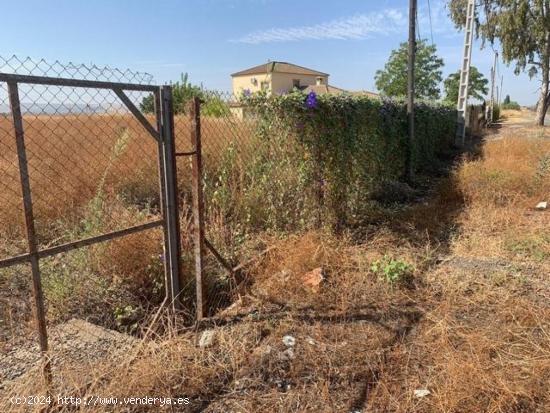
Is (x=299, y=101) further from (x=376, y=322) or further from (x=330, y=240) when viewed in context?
(x=376, y=322)

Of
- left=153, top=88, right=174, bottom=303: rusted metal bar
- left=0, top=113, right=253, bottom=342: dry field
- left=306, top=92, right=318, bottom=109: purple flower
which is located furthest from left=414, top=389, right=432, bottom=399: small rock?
left=306, top=92, right=318, bottom=109: purple flower

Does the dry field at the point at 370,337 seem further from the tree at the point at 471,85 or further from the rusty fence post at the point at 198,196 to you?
the tree at the point at 471,85

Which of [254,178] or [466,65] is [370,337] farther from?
[466,65]

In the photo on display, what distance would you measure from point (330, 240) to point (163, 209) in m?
2.25

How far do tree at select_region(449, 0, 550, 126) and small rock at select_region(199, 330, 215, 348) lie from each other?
26828 mm

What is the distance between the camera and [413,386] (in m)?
2.35

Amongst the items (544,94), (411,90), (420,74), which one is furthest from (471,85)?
(411,90)

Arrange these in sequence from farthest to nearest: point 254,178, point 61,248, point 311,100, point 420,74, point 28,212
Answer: point 420,74 < point 254,178 < point 311,100 < point 61,248 < point 28,212

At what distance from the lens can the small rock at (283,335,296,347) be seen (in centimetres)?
281

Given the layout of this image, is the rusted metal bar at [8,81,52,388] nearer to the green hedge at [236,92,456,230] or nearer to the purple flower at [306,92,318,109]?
the green hedge at [236,92,456,230]

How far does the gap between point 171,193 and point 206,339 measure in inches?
42.0

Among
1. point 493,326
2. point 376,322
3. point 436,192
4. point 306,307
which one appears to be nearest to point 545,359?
point 493,326

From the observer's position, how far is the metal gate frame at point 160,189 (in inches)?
77.7

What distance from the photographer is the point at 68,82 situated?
6.99 ft
